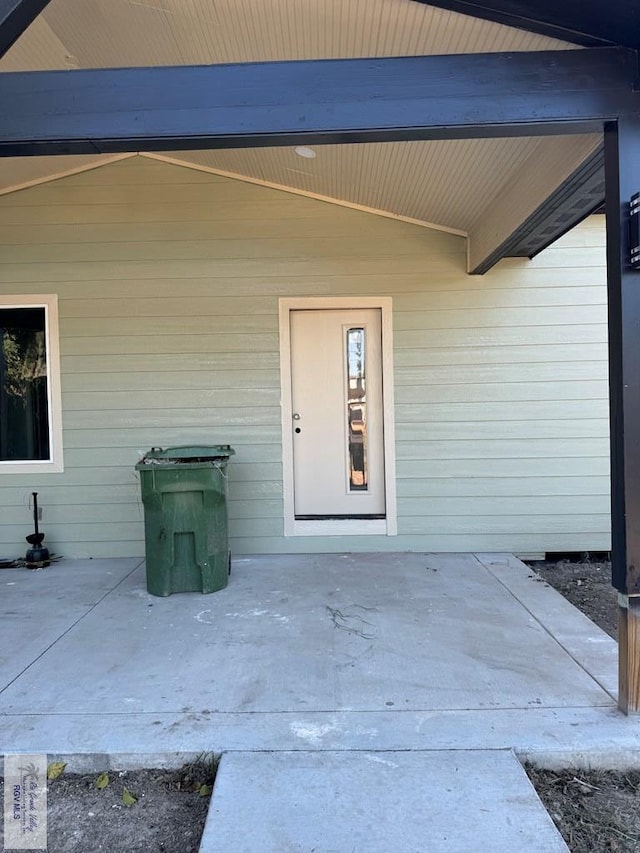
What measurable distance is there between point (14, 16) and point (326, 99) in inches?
51.3

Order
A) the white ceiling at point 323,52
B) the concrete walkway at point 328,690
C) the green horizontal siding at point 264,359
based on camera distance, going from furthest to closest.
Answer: the green horizontal siding at point 264,359, the white ceiling at point 323,52, the concrete walkway at point 328,690

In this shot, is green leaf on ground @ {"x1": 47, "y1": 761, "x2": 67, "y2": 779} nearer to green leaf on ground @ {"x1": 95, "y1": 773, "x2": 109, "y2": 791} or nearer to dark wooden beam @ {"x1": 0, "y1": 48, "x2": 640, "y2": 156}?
green leaf on ground @ {"x1": 95, "y1": 773, "x2": 109, "y2": 791}

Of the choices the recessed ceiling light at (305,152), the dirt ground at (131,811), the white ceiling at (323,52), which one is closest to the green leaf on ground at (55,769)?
the dirt ground at (131,811)

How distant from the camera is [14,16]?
86.6 inches

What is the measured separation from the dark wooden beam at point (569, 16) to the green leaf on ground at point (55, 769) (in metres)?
3.46

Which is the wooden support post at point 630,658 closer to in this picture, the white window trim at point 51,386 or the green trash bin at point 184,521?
the green trash bin at point 184,521

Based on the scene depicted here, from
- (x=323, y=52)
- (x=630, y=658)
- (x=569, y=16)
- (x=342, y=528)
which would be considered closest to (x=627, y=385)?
(x=630, y=658)

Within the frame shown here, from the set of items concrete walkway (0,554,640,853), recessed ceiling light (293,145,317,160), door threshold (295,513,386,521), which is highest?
recessed ceiling light (293,145,317,160)

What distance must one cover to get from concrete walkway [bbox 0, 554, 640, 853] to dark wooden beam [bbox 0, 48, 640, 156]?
2.45 meters

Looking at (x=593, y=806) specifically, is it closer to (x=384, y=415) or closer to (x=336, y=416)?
(x=384, y=415)

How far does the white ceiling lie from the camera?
2535mm

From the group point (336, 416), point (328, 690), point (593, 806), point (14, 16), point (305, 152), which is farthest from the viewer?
point (336, 416)

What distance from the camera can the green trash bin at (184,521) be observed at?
361 cm

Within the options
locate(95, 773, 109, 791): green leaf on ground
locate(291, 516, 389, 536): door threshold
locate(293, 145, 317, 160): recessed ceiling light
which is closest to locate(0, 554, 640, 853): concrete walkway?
locate(95, 773, 109, 791): green leaf on ground
